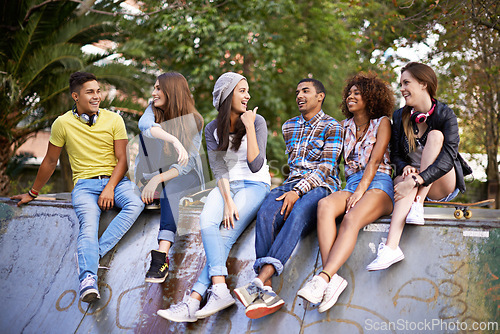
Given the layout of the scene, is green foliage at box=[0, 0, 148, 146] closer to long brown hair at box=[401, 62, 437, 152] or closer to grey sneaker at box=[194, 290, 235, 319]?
grey sneaker at box=[194, 290, 235, 319]

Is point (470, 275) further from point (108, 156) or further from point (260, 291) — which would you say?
point (108, 156)

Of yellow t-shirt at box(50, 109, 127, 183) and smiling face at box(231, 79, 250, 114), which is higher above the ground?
smiling face at box(231, 79, 250, 114)

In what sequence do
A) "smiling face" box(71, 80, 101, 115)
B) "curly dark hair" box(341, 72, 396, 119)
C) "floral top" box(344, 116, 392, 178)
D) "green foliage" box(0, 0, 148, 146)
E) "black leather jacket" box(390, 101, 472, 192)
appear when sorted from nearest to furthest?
"black leather jacket" box(390, 101, 472, 192)
"floral top" box(344, 116, 392, 178)
"curly dark hair" box(341, 72, 396, 119)
"smiling face" box(71, 80, 101, 115)
"green foliage" box(0, 0, 148, 146)

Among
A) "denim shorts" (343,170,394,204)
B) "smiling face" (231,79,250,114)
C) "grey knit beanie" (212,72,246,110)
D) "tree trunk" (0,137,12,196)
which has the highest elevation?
"grey knit beanie" (212,72,246,110)

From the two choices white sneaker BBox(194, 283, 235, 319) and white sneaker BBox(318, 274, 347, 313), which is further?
white sneaker BBox(194, 283, 235, 319)

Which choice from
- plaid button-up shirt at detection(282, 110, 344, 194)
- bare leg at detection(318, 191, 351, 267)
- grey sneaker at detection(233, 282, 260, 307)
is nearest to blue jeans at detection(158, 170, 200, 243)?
plaid button-up shirt at detection(282, 110, 344, 194)

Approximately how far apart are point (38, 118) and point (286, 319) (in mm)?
6772

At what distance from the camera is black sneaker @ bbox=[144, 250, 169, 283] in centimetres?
365

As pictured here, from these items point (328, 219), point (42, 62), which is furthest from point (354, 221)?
point (42, 62)

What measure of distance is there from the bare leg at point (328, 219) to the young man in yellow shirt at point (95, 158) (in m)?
1.62

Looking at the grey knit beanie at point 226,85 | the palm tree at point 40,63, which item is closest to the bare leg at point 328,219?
the grey knit beanie at point 226,85

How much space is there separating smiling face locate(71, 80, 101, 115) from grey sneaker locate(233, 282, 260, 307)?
2208mm

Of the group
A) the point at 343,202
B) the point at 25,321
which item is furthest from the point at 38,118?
the point at 343,202

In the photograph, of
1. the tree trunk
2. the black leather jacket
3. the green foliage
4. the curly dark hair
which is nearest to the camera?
the black leather jacket
